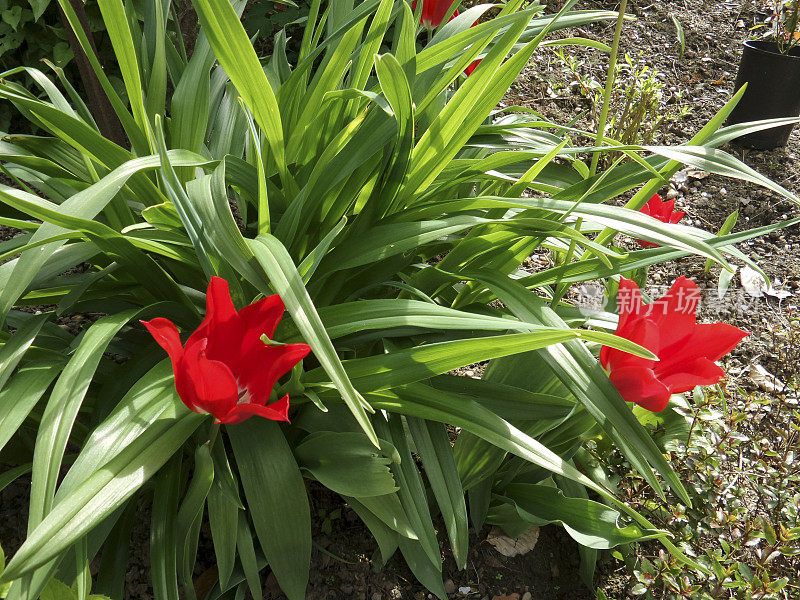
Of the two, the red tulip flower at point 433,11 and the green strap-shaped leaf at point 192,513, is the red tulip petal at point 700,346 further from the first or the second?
the red tulip flower at point 433,11

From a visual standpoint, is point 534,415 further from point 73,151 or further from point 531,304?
point 73,151

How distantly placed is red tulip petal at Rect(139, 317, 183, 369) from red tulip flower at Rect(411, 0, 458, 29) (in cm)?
102

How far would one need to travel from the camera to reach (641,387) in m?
0.98

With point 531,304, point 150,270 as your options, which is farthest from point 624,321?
point 150,270

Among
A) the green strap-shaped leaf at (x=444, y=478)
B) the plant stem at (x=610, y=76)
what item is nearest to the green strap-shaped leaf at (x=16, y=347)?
the green strap-shaped leaf at (x=444, y=478)

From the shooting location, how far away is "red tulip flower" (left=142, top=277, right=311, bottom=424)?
2.54ft

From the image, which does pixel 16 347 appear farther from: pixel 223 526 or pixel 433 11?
pixel 433 11

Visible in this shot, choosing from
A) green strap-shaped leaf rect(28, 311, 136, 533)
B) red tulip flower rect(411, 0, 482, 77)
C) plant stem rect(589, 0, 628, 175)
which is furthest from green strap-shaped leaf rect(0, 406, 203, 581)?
red tulip flower rect(411, 0, 482, 77)

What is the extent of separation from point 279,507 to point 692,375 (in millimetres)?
616

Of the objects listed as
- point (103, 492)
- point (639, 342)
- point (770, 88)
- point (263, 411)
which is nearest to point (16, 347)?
point (103, 492)

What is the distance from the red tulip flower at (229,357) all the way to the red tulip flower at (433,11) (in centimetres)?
96

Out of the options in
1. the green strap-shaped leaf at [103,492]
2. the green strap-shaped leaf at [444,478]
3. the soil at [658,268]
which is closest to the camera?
the green strap-shaped leaf at [103,492]

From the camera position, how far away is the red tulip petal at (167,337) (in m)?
0.76

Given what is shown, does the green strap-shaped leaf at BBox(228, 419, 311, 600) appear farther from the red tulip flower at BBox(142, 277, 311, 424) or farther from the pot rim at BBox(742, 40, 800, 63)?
the pot rim at BBox(742, 40, 800, 63)
